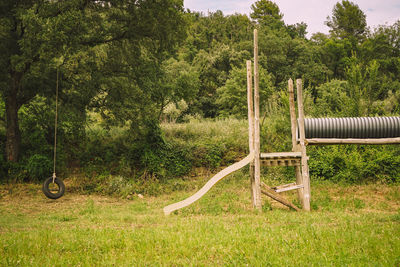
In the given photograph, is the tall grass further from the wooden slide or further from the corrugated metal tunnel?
the wooden slide

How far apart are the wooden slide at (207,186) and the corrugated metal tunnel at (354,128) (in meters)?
2.51

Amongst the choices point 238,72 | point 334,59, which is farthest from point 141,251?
point 334,59

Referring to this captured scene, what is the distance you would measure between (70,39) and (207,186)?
882cm

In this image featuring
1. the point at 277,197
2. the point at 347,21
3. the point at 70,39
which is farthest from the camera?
the point at 347,21

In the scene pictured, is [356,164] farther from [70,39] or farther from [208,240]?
[70,39]

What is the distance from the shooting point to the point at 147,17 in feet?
53.1

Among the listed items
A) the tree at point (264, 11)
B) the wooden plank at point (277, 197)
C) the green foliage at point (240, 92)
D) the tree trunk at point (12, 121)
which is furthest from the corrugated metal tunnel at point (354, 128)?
the tree at point (264, 11)

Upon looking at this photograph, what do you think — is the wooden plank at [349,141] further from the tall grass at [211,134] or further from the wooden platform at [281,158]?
the tall grass at [211,134]

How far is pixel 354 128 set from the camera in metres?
10.9

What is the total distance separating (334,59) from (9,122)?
45779 millimetres

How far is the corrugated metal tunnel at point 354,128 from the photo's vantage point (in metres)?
10.8

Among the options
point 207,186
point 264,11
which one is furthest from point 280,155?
point 264,11

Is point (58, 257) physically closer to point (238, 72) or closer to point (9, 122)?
point (9, 122)

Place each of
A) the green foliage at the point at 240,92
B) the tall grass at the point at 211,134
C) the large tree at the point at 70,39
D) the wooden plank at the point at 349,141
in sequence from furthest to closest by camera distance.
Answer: the green foliage at the point at 240,92 → the tall grass at the point at 211,134 → the large tree at the point at 70,39 → the wooden plank at the point at 349,141
